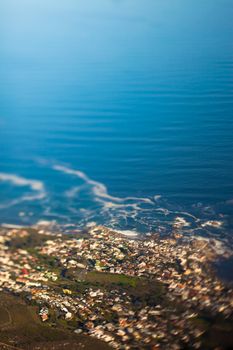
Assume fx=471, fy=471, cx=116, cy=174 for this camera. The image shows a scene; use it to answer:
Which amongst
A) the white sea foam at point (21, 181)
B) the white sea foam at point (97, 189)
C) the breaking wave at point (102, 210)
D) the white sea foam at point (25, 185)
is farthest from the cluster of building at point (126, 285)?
the white sea foam at point (21, 181)

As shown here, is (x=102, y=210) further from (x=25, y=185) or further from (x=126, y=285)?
(x=126, y=285)

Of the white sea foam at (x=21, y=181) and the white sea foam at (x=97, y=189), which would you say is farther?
the white sea foam at (x=21, y=181)

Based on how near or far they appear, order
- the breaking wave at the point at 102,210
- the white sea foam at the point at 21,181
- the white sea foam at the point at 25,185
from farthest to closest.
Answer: the white sea foam at the point at 21,181
the white sea foam at the point at 25,185
the breaking wave at the point at 102,210

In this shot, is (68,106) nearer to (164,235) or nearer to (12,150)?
(12,150)

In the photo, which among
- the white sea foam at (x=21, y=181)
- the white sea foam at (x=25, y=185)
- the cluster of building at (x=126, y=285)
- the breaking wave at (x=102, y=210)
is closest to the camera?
the cluster of building at (x=126, y=285)

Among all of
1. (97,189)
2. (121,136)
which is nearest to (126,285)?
(97,189)

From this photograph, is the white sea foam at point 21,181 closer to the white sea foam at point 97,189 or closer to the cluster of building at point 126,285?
the white sea foam at point 97,189

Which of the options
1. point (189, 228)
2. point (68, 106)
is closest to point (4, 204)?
point (189, 228)
